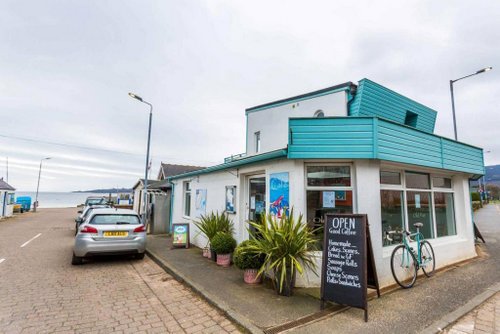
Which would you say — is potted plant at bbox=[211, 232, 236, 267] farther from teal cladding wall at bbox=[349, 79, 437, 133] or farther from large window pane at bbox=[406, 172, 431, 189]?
teal cladding wall at bbox=[349, 79, 437, 133]

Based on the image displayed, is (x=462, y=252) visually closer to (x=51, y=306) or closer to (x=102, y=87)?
(x=51, y=306)

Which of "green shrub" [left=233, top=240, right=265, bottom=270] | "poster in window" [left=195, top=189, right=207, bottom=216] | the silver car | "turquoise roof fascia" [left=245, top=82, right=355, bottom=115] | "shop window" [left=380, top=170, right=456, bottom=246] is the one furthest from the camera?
"poster in window" [left=195, top=189, right=207, bottom=216]

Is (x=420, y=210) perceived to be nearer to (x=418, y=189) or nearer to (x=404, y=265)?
(x=418, y=189)

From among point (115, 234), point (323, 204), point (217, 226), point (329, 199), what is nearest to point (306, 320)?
point (323, 204)

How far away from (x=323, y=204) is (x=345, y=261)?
140 centimetres

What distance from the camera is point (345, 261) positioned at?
4.05 m

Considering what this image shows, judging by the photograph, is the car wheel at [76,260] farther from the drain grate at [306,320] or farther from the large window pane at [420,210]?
the large window pane at [420,210]

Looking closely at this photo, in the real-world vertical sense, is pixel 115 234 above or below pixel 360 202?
below

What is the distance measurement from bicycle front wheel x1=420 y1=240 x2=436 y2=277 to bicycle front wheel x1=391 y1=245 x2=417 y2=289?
43 centimetres

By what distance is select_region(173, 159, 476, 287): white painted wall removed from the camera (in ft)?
16.6

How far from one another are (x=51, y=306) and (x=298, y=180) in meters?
4.93

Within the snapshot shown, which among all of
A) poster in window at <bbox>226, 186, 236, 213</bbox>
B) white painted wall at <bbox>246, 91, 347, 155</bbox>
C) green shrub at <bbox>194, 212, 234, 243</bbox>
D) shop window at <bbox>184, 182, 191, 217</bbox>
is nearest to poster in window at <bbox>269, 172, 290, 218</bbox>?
poster in window at <bbox>226, 186, 236, 213</bbox>

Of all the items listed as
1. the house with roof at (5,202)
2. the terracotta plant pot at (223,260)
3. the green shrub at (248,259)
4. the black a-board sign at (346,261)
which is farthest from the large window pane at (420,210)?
the house with roof at (5,202)

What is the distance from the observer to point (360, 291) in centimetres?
379
